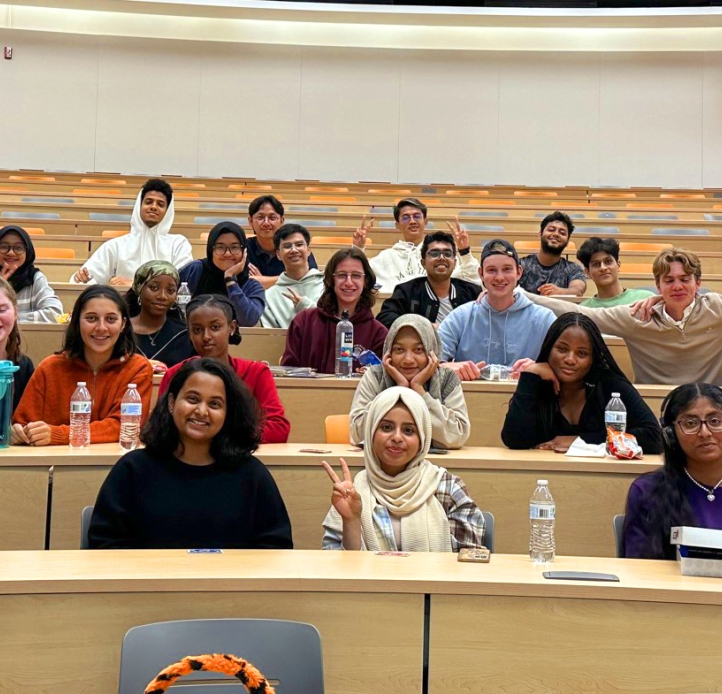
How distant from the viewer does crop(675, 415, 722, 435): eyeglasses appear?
2172mm

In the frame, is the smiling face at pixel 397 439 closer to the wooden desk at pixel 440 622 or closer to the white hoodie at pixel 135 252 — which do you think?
the wooden desk at pixel 440 622

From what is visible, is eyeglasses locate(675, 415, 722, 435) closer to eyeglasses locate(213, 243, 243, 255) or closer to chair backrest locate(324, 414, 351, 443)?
chair backrest locate(324, 414, 351, 443)

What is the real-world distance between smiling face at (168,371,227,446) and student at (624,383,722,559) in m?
0.99

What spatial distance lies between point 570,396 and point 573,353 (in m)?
0.15

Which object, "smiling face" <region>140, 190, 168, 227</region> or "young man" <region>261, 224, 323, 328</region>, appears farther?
"smiling face" <region>140, 190, 168, 227</region>

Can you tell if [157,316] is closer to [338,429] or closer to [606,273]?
[338,429]

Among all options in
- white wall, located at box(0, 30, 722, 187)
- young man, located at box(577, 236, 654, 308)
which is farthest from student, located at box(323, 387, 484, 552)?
white wall, located at box(0, 30, 722, 187)

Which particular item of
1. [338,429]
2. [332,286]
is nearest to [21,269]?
[332,286]

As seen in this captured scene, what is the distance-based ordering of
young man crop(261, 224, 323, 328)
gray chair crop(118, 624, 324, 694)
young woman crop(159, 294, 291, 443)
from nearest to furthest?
gray chair crop(118, 624, 324, 694)
young woman crop(159, 294, 291, 443)
young man crop(261, 224, 323, 328)

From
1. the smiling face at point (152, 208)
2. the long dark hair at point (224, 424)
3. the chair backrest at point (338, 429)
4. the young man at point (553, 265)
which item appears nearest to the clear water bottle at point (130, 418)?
the long dark hair at point (224, 424)

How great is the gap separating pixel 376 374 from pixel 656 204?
254 inches

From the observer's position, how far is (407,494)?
7.32 ft

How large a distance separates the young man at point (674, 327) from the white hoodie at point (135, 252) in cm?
250

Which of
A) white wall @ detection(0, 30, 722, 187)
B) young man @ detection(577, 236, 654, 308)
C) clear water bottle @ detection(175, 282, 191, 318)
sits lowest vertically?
clear water bottle @ detection(175, 282, 191, 318)
